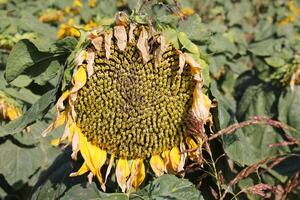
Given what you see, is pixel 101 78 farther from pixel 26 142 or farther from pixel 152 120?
pixel 26 142

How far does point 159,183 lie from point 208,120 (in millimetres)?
214

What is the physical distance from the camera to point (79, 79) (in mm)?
1605

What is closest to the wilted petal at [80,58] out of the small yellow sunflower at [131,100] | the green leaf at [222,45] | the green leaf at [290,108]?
the small yellow sunflower at [131,100]

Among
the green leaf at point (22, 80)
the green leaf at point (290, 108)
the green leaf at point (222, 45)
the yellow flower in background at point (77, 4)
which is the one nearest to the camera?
the green leaf at point (22, 80)

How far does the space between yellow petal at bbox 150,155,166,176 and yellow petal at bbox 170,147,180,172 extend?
28mm

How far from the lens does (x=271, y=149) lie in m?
2.56

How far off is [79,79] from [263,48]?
130 cm

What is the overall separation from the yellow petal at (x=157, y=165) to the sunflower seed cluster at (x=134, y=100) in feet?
0.18

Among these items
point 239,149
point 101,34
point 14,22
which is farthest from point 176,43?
point 14,22

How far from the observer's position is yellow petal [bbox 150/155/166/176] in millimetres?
1724

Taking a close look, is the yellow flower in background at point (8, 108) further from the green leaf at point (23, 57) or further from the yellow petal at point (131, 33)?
the yellow petal at point (131, 33)

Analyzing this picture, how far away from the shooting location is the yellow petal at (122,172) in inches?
67.4

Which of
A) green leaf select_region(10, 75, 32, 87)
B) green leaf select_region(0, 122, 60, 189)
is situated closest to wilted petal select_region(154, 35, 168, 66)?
green leaf select_region(10, 75, 32, 87)

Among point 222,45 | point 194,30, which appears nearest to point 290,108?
point 222,45
